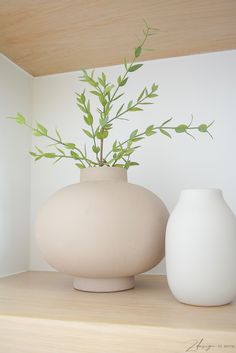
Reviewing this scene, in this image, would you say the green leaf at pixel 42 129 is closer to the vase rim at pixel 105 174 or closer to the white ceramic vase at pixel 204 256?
the vase rim at pixel 105 174

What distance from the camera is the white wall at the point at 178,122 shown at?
0.91m

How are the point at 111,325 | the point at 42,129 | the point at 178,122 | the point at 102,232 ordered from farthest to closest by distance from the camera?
the point at 178,122 → the point at 42,129 → the point at 102,232 → the point at 111,325

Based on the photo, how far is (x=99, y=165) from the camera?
2.56 feet

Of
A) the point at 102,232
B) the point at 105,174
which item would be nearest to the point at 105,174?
the point at 105,174

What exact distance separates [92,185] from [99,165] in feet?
0.23

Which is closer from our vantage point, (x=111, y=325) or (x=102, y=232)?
(x=111, y=325)

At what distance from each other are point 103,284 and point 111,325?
0.70 ft

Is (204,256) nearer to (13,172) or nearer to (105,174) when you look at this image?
(105,174)

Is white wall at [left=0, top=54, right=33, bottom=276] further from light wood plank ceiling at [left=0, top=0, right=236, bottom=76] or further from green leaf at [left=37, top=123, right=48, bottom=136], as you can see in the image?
green leaf at [left=37, top=123, right=48, bottom=136]

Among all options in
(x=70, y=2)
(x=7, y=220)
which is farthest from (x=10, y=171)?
(x=70, y=2)

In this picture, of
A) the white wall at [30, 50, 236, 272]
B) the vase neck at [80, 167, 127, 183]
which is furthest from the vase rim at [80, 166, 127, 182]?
the white wall at [30, 50, 236, 272]

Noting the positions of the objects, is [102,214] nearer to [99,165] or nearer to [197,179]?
[99,165]

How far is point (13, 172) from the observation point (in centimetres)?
99

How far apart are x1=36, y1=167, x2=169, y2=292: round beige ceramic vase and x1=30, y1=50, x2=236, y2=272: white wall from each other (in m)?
0.23
